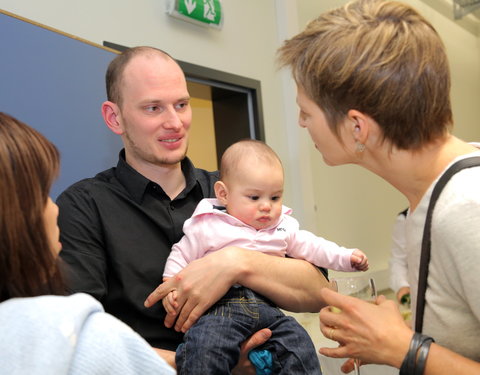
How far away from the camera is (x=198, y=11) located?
10.8 ft

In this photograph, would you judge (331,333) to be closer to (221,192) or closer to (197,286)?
(197,286)

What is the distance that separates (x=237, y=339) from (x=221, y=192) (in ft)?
1.88

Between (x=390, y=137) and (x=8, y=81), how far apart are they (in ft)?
5.22

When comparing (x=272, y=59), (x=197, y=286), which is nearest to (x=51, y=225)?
(x=197, y=286)

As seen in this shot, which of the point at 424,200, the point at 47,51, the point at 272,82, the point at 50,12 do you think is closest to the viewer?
the point at 424,200

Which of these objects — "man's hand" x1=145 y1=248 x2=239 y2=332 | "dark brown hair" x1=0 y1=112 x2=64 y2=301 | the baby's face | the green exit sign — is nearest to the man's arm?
"man's hand" x1=145 y1=248 x2=239 y2=332

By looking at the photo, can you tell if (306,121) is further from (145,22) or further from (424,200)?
(145,22)

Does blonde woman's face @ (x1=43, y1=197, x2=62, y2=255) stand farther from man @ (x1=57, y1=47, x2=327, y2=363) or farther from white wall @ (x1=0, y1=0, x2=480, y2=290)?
white wall @ (x1=0, y1=0, x2=480, y2=290)

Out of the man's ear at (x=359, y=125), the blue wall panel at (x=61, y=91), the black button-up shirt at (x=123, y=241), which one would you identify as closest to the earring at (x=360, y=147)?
the man's ear at (x=359, y=125)

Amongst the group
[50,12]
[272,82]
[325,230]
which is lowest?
[325,230]

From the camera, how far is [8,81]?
6.60ft

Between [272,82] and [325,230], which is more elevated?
[272,82]

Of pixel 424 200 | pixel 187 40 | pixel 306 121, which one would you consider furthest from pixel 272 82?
pixel 424 200

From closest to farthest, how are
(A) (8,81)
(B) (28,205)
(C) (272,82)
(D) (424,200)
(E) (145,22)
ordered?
1. (B) (28,205)
2. (D) (424,200)
3. (A) (8,81)
4. (E) (145,22)
5. (C) (272,82)
